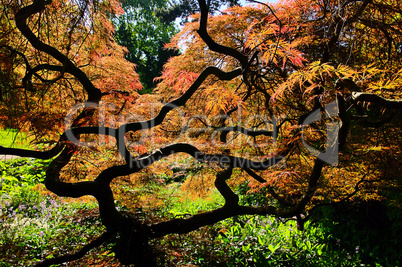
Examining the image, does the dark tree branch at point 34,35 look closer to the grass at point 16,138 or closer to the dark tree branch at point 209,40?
the grass at point 16,138

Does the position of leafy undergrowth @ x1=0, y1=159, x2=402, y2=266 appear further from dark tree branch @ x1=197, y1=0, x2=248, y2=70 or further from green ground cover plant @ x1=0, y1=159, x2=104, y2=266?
dark tree branch @ x1=197, y1=0, x2=248, y2=70

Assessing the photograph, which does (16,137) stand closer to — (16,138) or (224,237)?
(16,138)

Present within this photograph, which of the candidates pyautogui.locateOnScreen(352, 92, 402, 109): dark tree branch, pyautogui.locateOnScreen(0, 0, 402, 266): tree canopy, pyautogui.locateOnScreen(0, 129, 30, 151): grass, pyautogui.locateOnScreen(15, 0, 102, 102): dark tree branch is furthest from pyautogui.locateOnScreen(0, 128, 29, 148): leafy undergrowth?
pyautogui.locateOnScreen(352, 92, 402, 109): dark tree branch

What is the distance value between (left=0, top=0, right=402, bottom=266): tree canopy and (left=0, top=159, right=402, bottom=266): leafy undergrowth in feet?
1.04

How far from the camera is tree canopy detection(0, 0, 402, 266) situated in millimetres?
2508

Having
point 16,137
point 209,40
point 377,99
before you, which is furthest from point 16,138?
point 377,99

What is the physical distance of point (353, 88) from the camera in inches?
81.8

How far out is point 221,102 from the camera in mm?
2689

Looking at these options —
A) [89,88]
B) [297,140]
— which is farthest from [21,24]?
[297,140]

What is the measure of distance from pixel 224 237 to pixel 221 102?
5.40 feet

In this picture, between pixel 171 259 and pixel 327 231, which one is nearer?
pixel 171 259

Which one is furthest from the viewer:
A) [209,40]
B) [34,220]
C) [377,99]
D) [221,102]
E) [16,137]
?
[34,220]

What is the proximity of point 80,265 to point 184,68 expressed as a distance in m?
2.43

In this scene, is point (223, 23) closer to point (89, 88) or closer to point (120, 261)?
point (89, 88)
